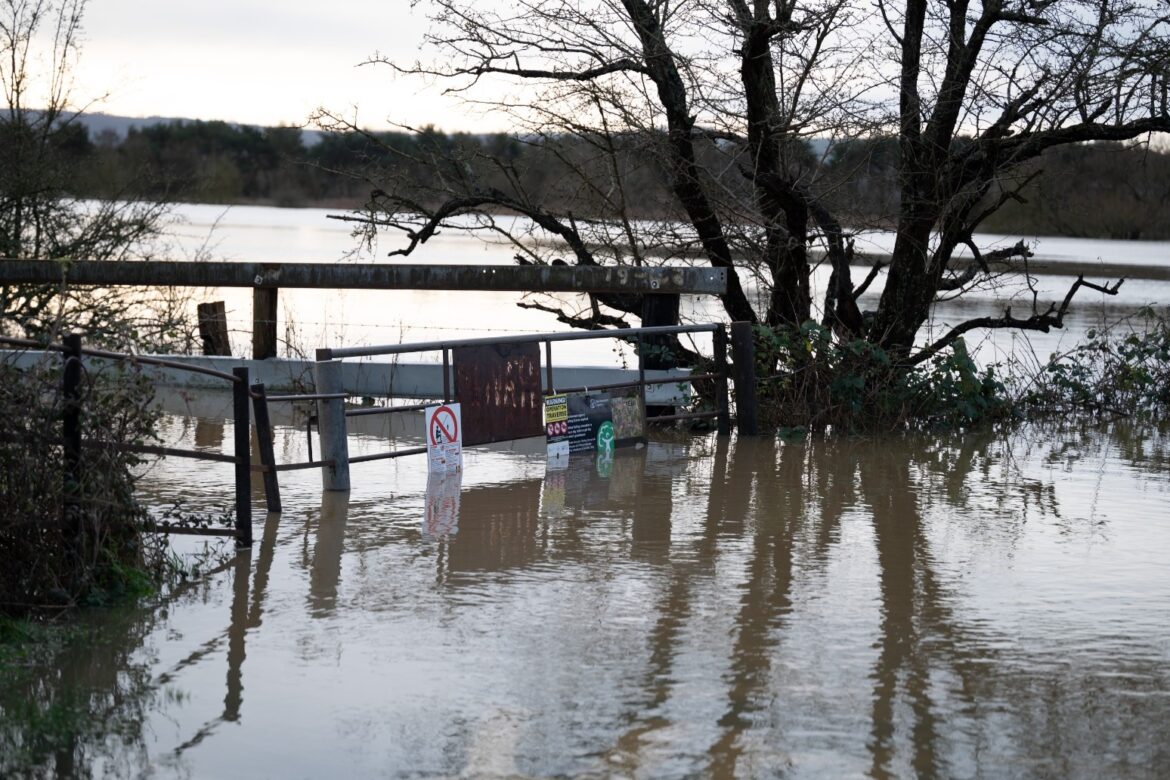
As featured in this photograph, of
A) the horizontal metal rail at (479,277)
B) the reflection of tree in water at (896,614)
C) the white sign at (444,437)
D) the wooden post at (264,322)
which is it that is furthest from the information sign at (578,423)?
the wooden post at (264,322)

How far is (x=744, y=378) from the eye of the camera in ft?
40.5

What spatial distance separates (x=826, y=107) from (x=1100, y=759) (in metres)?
8.86

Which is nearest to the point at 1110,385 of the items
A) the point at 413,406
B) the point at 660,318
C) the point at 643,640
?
the point at 660,318

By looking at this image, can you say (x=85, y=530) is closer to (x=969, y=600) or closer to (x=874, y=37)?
(x=969, y=600)

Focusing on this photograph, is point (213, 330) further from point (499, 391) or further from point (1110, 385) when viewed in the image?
point (1110, 385)

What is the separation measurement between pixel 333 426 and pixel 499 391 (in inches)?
65.6

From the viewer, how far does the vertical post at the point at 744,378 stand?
12297 mm

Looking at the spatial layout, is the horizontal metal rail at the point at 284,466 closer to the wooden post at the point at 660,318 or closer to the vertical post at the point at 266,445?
the vertical post at the point at 266,445

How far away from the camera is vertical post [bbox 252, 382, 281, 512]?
27.8ft

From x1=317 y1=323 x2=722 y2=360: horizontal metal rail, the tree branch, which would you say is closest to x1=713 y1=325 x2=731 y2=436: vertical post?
x1=317 y1=323 x2=722 y2=360: horizontal metal rail

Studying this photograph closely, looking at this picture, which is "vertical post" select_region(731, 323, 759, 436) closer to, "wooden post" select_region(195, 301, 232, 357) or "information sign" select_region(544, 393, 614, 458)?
"information sign" select_region(544, 393, 614, 458)

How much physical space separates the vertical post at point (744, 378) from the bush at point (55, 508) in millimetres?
6432

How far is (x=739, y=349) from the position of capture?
1234 centimetres

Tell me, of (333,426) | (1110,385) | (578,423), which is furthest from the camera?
(1110,385)
